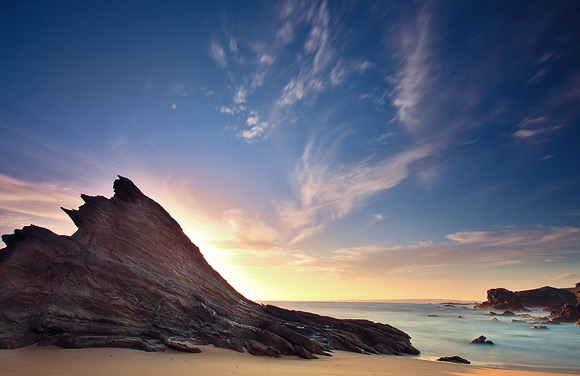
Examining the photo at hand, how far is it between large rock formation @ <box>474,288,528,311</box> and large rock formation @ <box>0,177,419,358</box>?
5072 inches

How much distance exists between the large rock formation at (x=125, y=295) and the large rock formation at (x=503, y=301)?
12882cm

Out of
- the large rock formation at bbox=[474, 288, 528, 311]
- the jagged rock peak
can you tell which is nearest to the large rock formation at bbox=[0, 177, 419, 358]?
the jagged rock peak

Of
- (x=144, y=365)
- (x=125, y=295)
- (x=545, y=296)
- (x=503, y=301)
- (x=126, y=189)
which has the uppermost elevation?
(x=126, y=189)

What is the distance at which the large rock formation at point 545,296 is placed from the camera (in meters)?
135

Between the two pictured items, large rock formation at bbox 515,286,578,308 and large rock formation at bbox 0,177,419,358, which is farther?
large rock formation at bbox 515,286,578,308

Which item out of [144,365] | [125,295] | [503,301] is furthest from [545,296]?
[144,365]

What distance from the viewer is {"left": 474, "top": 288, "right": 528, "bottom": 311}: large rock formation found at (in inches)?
4572

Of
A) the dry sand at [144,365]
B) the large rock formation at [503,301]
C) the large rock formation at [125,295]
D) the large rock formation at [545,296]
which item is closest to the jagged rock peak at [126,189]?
the large rock formation at [125,295]

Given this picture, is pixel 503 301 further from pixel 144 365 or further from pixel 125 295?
pixel 144 365

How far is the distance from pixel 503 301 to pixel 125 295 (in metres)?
155

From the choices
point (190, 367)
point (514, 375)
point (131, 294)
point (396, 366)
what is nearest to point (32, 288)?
point (131, 294)

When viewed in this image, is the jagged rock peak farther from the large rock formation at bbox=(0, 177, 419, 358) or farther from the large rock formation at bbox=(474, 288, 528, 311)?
the large rock formation at bbox=(474, 288, 528, 311)

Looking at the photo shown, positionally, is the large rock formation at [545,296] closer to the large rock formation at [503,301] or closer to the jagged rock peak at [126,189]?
the large rock formation at [503,301]

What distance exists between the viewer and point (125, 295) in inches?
625
